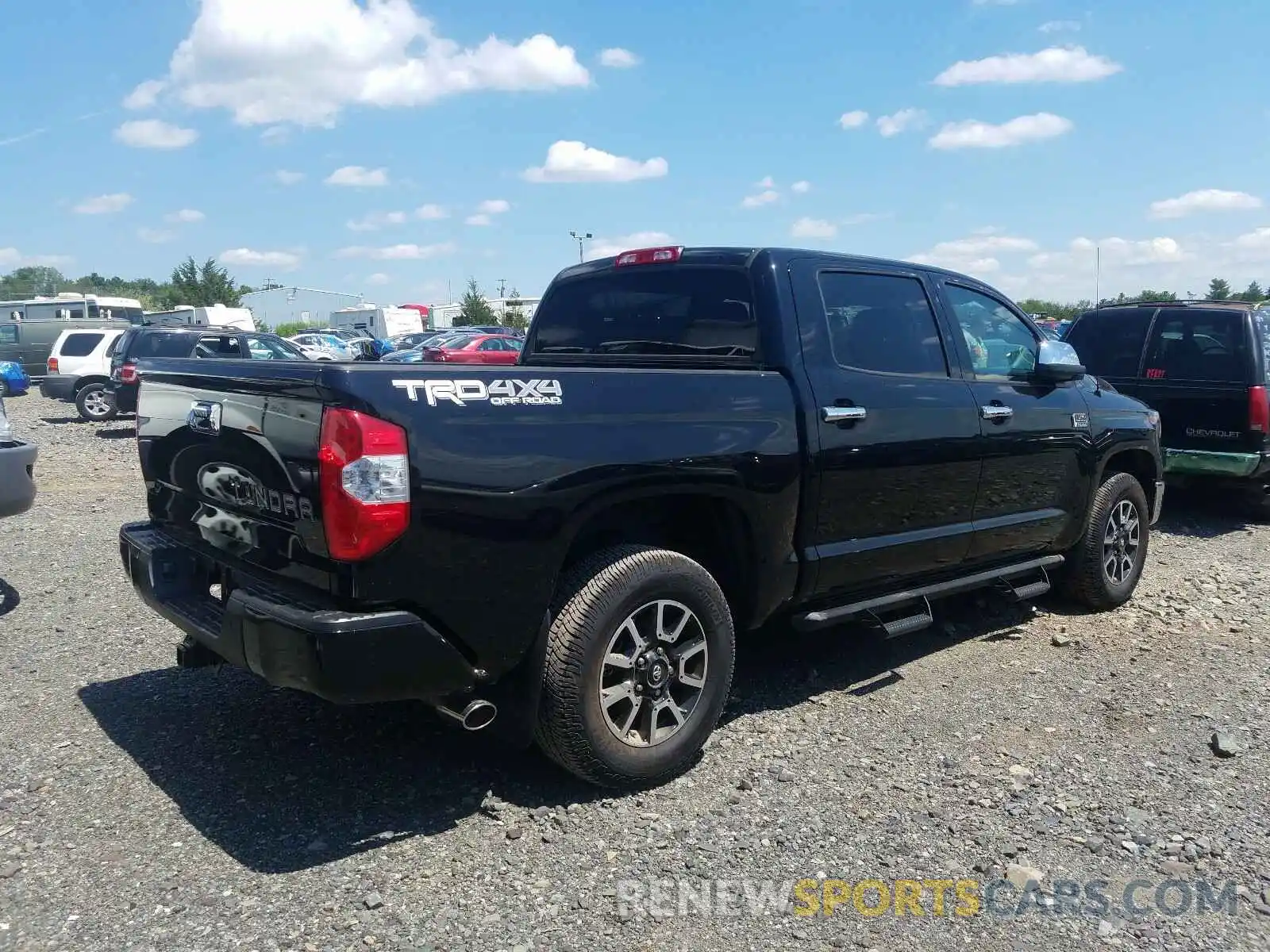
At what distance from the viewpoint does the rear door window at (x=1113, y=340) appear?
363 inches

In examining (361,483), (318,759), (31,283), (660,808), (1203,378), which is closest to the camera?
(361,483)

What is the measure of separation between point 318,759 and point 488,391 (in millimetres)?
1694

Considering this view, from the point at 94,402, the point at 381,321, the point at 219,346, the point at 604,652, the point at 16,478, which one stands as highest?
the point at 381,321

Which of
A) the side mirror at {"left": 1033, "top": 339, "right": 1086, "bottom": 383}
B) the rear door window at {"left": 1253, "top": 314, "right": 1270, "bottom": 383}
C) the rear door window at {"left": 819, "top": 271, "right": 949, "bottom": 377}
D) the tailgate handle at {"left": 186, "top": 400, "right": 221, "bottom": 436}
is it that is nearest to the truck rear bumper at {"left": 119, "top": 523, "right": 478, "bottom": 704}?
the tailgate handle at {"left": 186, "top": 400, "right": 221, "bottom": 436}

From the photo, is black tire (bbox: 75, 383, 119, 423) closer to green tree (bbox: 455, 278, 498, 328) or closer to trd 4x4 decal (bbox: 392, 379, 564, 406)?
trd 4x4 decal (bbox: 392, 379, 564, 406)

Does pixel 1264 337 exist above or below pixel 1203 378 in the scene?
above

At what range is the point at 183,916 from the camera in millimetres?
2863

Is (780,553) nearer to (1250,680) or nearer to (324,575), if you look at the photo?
(324,575)

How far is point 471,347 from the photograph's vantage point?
2739cm

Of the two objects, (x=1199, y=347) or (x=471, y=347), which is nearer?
(x=1199, y=347)

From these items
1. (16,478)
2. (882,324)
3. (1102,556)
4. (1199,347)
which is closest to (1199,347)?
(1199,347)

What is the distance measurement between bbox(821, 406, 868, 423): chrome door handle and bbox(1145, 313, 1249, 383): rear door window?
591 cm

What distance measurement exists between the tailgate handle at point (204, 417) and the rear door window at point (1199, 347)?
26.8 feet

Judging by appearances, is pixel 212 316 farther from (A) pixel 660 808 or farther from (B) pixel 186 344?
(A) pixel 660 808
